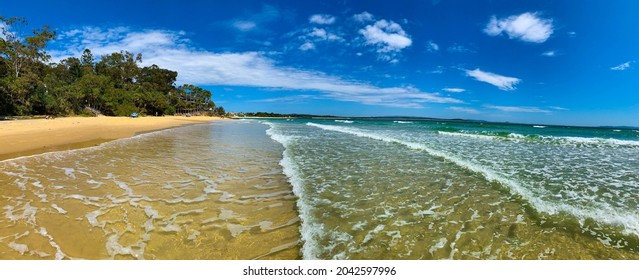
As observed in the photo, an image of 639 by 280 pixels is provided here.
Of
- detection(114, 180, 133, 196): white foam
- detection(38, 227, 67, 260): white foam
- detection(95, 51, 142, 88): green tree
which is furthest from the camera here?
detection(95, 51, 142, 88): green tree

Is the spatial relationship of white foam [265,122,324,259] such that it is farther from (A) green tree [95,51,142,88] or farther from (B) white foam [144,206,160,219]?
(A) green tree [95,51,142,88]

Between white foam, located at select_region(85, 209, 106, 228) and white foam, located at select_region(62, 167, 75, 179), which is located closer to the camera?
white foam, located at select_region(85, 209, 106, 228)

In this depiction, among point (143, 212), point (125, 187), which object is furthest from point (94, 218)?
point (125, 187)

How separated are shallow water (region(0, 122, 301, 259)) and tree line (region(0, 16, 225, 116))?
43.9 meters

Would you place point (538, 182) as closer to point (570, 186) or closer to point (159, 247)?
point (570, 186)

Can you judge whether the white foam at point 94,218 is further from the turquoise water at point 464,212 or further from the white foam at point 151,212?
the turquoise water at point 464,212

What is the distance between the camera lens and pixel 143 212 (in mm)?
5613

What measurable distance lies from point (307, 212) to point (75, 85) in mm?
67257

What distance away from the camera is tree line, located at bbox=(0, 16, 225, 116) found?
133ft


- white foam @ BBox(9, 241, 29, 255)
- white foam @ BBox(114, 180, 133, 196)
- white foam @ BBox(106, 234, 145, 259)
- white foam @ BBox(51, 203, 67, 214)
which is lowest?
white foam @ BBox(106, 234, 145, 259)

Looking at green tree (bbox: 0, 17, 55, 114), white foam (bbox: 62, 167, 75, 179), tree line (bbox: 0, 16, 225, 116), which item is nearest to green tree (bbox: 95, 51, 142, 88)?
tree line (bbox: 0, 16, 225, 116)

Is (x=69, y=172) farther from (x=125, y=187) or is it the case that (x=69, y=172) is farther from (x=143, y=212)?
(x=143, y=212)
